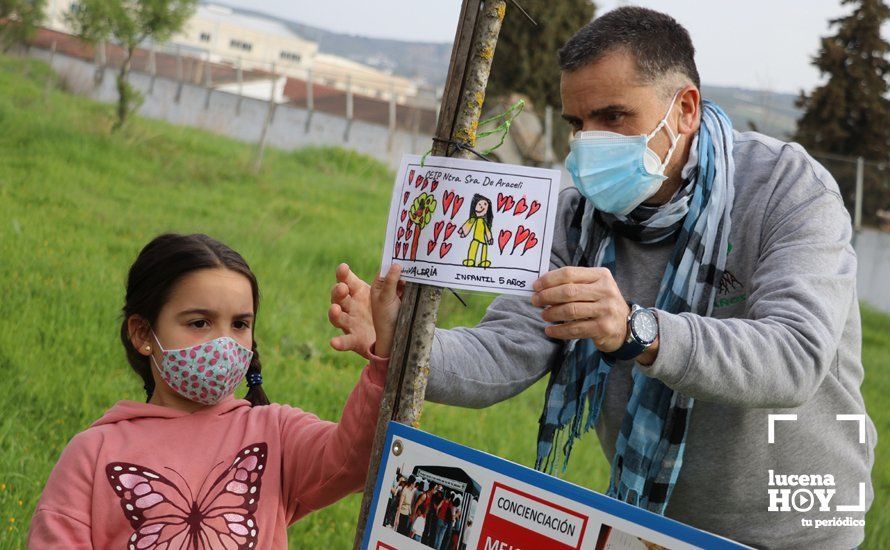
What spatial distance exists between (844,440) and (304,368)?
12.9 feet

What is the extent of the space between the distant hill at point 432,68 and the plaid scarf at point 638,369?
642mm

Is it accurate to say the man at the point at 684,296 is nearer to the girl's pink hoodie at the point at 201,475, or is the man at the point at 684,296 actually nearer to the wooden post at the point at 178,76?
the girl's pink hoodie at the point at 201,475

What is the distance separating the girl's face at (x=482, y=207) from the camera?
1.94 meters

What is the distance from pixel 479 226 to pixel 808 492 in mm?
1014

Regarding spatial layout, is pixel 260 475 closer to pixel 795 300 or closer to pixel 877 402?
pixel 795 300

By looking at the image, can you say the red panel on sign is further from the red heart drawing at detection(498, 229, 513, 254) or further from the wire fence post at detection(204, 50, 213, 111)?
the wire fence post at detection(204, 50, 213, 111)

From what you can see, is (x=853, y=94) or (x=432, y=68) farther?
(x=432, y=68)

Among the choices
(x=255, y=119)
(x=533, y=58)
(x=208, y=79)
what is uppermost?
(x=533, y=58)

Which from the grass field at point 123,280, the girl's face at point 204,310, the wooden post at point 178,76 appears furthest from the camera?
the wooden post at point 178,76

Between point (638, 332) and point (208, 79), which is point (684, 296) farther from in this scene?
point (208, 79)

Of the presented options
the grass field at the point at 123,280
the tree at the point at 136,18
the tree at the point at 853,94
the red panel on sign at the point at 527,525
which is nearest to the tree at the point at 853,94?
the tree at the point at 853,94

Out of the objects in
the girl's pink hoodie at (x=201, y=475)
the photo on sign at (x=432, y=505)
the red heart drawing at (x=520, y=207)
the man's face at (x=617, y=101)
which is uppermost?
the man's face at (x=617, y=101)

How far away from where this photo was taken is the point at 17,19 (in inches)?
1185

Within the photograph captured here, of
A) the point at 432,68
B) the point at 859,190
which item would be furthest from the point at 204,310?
the point at 432,68
